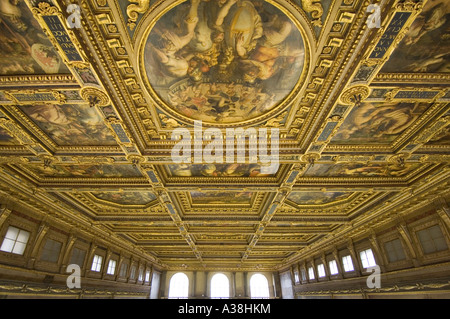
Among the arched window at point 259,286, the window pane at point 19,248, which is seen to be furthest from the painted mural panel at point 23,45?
the arched window at point 259,286

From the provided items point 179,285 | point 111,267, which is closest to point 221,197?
point 111,267

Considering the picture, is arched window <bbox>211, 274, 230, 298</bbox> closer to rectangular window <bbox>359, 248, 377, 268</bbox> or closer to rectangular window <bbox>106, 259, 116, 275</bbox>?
rectangular window <bbox>106, 259, 116, 275</bbox>

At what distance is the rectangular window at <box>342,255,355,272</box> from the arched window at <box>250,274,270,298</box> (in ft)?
67.8

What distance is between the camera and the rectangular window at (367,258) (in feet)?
49.4

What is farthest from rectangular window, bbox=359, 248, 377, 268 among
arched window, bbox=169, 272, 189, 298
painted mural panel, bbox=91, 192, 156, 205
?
arched window, bbox=169, 272, 189, 298

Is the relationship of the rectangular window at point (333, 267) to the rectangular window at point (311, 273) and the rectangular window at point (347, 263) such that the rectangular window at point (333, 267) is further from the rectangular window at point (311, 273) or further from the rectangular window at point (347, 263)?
the rectangular window at point (311, 273)

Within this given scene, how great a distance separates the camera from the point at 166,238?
70.8 feet

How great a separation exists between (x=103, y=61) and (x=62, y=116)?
120 inches

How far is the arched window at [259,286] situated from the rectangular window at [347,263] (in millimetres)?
20668

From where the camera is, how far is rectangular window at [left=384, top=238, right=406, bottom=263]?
42.2 ft

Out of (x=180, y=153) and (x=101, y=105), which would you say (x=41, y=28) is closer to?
(x=101, y=105)

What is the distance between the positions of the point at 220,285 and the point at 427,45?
36755mm
